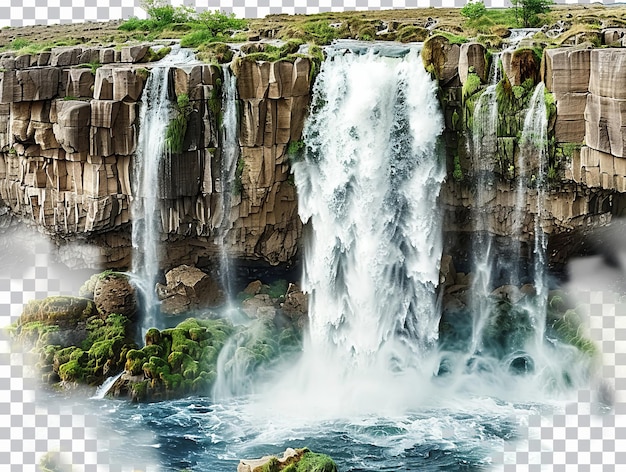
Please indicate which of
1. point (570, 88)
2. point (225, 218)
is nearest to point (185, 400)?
point (225, 218)

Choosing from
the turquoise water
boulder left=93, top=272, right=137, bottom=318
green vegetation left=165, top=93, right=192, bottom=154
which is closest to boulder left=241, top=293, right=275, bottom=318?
boulder left=93, top=272, right=137, bottom=318

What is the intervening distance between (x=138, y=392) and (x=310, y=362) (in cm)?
543

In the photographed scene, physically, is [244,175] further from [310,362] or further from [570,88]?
[570,88]

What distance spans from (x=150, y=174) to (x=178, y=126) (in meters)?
1.87

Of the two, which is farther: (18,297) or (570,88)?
(18,297)

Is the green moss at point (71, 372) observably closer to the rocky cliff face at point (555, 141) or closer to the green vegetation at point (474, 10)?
the rocky cliff face at point (555, 141)

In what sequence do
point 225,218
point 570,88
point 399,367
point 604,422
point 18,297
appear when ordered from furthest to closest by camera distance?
1. point 18,297
2. point 225,218
3. point 399,367
4. point 570,88
5. point 604,422

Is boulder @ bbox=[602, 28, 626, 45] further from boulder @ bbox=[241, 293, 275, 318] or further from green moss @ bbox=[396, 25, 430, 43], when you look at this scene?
boulder @ bbox=[241, 293, 275, 318]

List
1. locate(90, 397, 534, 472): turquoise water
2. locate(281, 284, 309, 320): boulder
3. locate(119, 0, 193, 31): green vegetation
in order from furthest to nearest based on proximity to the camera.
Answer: locate(119, 0, 193, 31): green vegetation → locate(281, 284, 309, 320): boulder → locate(90, 397, 534, 472): turquoise water

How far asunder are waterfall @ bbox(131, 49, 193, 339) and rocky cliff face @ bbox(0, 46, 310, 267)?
0.23 m

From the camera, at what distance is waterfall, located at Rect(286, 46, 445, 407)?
27750 millimetres

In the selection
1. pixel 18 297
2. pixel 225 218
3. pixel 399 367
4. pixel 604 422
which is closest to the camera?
pixel 604 422

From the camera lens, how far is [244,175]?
28.6 metres

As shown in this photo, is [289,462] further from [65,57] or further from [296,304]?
[65,57]
